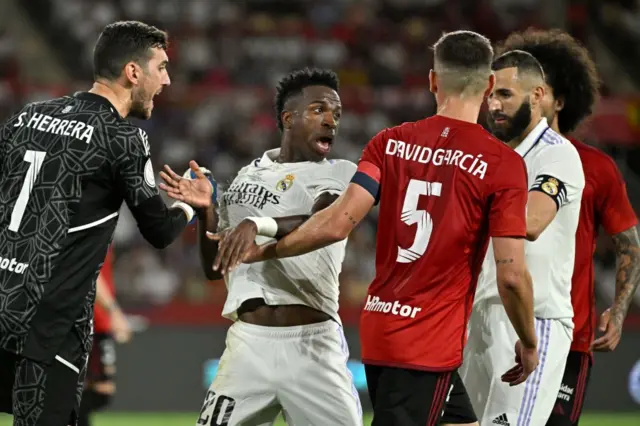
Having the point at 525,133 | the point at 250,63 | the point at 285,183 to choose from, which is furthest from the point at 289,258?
the point at 250,63

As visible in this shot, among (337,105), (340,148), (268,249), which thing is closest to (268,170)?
(337,105)

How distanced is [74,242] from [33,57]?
50.0 feet

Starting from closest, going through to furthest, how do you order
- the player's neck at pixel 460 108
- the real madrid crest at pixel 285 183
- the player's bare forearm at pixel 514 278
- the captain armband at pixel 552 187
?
the player's bare forearm at pixel 514 278 < the player's neck at pixel 460 108 < the captain armband at pixel 552 187 < the real madrid crest at pixel 285 183

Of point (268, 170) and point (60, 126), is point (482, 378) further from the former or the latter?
point (60, 126)

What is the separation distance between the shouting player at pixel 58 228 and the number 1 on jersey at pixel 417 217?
1124 millimetres

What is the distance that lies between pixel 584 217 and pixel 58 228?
299cm

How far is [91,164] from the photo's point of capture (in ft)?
15.5

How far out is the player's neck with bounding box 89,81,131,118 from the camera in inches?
196

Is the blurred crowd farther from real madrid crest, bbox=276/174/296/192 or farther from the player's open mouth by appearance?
real madrid crest, bbox=276/174/296/192

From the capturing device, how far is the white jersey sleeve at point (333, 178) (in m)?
5.45

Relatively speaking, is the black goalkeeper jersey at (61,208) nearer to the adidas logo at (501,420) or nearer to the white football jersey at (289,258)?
the white football jersey at (289,258)

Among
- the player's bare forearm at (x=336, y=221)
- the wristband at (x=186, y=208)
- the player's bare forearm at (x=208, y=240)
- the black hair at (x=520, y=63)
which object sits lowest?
the player's bare forearm at (x=208, y=240)

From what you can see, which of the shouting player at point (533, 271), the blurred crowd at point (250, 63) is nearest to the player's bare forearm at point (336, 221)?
the shouting player at point (533, 271)

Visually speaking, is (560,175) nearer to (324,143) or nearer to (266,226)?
(324,143)
